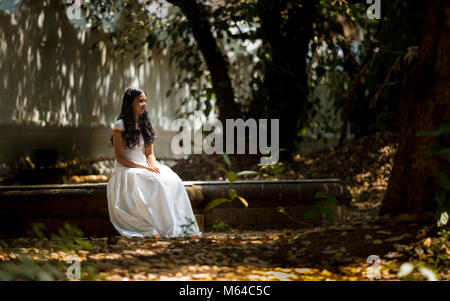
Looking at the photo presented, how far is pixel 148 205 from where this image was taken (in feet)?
17.5

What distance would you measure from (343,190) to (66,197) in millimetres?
2668

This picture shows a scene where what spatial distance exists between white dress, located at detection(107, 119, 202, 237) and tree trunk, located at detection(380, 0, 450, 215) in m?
1.76

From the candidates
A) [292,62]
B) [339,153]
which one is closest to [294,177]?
[339,153]

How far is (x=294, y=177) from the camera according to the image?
8875mm

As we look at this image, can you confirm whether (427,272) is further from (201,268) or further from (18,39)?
(18,39)

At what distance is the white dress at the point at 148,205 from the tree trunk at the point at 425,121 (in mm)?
1759

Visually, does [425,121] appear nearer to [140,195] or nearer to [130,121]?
[140,195]

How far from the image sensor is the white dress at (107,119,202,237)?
5.32 meters

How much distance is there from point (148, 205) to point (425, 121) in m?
2.37

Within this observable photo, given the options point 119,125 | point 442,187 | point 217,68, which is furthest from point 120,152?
point 217,68

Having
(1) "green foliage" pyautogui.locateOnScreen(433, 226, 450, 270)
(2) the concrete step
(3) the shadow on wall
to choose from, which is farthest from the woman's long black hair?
(3) the shadow on wall

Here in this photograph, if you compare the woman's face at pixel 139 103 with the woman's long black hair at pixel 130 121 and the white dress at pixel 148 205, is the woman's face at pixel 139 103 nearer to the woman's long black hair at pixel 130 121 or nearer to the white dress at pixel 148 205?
the woman's long black hair at pixel 130 121

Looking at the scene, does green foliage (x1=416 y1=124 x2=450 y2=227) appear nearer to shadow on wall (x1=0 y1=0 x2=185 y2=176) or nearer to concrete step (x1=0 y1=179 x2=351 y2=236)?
concrete step (x1=0 y1=179 x2=351 y2=236)
